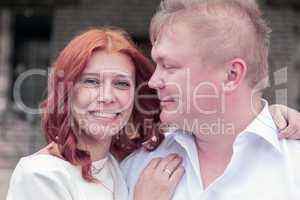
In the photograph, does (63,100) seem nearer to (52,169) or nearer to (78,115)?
(78,115)

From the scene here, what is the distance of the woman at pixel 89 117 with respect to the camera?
181cm

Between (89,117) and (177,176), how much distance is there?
0.39m

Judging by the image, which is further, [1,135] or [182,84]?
[1,135]

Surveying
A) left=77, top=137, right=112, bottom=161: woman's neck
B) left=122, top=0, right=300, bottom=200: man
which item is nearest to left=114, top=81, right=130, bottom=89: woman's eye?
left=122, top=0, right=300, bottom=200: man

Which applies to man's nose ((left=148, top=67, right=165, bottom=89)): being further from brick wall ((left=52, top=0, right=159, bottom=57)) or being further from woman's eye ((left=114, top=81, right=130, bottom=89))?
brick wall ((left=52, top=0, right=159, bottom=57))

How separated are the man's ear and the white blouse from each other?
1.90 ft

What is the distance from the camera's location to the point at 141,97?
2.18m

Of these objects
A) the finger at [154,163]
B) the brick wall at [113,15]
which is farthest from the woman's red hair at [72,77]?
the brick wall at [113,15]

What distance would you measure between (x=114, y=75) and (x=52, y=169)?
41 cm

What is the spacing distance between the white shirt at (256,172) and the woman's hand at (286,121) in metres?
0.02

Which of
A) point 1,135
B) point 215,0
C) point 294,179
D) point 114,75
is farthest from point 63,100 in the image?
point 1,135

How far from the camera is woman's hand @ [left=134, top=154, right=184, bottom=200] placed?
1883mm

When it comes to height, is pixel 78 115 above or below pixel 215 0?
below

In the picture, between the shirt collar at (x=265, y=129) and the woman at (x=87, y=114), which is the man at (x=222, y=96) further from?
the woman at (x=87, y=114)
